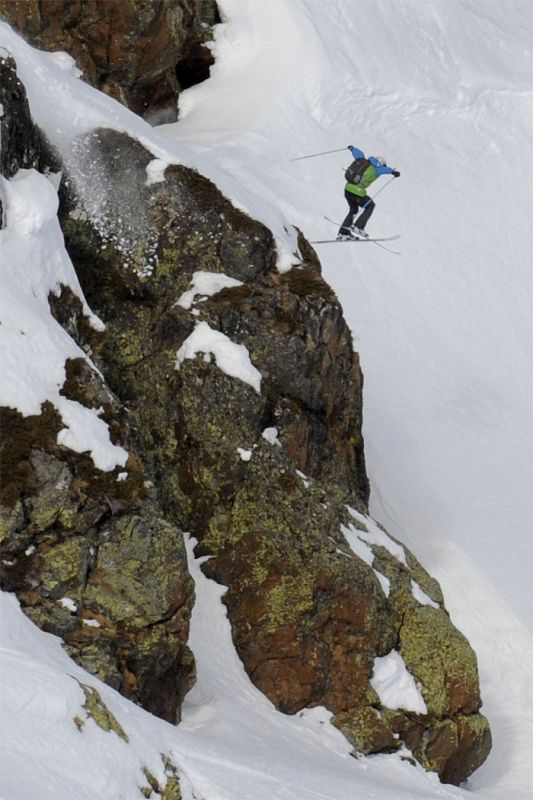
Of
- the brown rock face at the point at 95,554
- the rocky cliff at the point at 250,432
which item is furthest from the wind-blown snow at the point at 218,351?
the brown rock face at the point at 95,554

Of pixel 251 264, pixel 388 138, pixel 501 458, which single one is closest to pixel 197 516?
pixel 251 264

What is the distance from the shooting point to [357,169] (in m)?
30.1

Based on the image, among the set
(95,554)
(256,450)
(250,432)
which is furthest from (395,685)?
(95,554)

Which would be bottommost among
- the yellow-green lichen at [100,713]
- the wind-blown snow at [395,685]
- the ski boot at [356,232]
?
the wind-blown snow at [395,685]

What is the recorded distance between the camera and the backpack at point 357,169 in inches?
1180

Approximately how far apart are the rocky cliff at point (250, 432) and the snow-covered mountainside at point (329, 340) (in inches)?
3.9

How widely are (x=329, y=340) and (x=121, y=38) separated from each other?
1801cm

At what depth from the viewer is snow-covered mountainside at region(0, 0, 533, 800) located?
1827cm

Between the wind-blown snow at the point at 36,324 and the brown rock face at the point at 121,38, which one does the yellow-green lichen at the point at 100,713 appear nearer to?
the wind-blown snow at the point at 36,324

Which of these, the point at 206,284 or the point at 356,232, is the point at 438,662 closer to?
the point at 206,284

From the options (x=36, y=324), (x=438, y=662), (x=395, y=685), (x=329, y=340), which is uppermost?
(x=36, y=324)

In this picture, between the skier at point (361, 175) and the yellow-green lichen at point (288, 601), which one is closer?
the yellow-green lichen at point (288, 601)

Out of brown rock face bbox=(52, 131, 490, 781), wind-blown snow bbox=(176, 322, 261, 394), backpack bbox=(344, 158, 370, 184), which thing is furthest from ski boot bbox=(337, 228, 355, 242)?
wind-blown snow bbox=(176, 322, 261, 394)

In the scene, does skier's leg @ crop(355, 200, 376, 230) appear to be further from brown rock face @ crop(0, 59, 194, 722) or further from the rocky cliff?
brown rock face @ crop(0, 59, 194, 722)
